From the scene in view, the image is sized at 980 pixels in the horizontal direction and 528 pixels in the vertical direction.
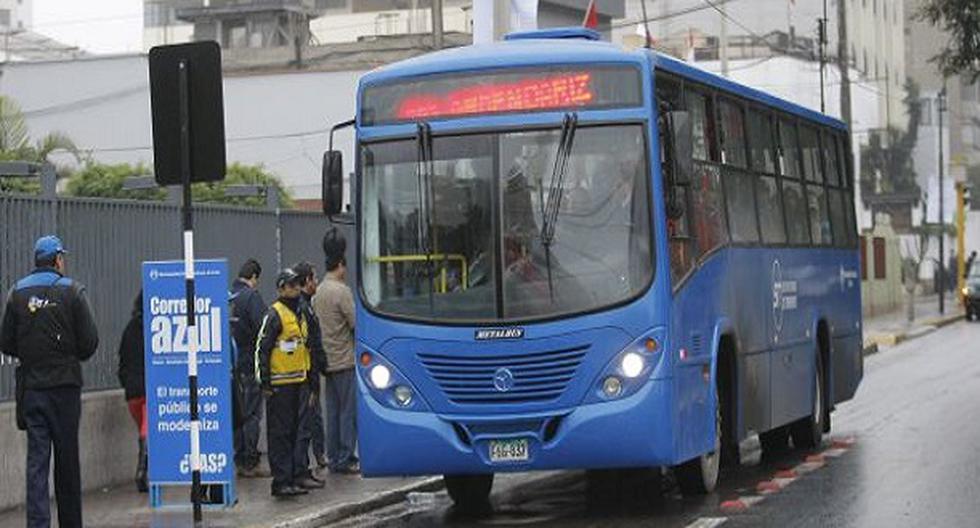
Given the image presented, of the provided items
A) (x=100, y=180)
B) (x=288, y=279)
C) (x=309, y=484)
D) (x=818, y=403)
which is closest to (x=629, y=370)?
(x=288, y=279)

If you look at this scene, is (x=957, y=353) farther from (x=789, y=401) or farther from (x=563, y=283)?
(x=563, y=283)

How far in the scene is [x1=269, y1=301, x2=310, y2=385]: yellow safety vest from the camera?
1401 cm

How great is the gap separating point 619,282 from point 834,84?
206 ft

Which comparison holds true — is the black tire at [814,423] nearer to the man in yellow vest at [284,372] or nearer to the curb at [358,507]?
the curb at [358,507]

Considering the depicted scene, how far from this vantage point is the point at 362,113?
12.9 m

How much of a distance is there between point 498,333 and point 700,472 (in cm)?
263

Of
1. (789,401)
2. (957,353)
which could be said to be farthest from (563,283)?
(957,353)

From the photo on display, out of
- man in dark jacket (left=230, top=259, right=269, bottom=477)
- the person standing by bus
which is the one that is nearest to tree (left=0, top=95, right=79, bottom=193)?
man in dark jacket (left=230, top=259, right=269, bottom=477)

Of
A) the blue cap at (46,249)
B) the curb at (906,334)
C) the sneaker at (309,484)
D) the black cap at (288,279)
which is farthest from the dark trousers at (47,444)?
the curb at (906,334)

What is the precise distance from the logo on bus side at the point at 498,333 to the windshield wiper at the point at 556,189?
337 mm

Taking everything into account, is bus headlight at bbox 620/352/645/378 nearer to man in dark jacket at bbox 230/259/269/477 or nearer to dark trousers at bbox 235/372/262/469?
man in dark jacket at bbox 230/259/269/477

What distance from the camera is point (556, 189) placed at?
39.9 feet

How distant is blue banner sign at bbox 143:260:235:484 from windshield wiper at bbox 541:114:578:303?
9.44ft

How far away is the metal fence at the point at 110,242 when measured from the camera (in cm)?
1422
